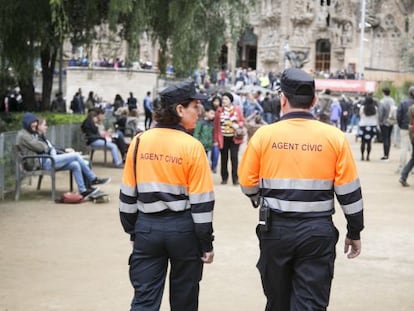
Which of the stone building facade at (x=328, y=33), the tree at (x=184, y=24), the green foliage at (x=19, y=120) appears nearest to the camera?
the green foliage at (x=19, y=120)

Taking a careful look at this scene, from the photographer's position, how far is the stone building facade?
2389 inches

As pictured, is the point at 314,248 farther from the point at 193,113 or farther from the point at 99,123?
the point at 99,123

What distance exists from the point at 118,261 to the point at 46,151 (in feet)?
13.6

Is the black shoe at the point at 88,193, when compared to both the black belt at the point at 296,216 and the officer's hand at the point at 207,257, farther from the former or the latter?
the black belt at the point at 296,216

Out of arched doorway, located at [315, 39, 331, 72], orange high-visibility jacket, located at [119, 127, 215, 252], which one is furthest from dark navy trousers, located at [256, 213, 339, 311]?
arched doorway, located at [315, 39, 331, 72]

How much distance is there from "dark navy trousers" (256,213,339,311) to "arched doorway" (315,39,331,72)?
61039 mm

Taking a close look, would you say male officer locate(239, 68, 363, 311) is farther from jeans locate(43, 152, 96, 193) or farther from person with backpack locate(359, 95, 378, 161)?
person with backpack locate(359, 95, 378, 161)

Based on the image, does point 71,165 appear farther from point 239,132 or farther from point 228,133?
point 239,132

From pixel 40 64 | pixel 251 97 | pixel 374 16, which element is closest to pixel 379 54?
pixel 374 16

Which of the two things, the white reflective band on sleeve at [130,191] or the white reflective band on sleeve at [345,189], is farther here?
the white reflective band on sleeve at [130,191]

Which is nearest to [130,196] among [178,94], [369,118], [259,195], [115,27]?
[178,94]

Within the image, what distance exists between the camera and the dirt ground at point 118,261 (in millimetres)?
6332

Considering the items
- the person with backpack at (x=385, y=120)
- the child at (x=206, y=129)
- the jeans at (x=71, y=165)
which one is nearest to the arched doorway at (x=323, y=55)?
the person with backpack at (x=385, y=120)

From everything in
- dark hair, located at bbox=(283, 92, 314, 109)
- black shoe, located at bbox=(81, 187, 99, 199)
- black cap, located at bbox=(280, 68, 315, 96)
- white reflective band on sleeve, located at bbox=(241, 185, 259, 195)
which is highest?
black cap, located at bbox=(280, 68, 315, 96)
